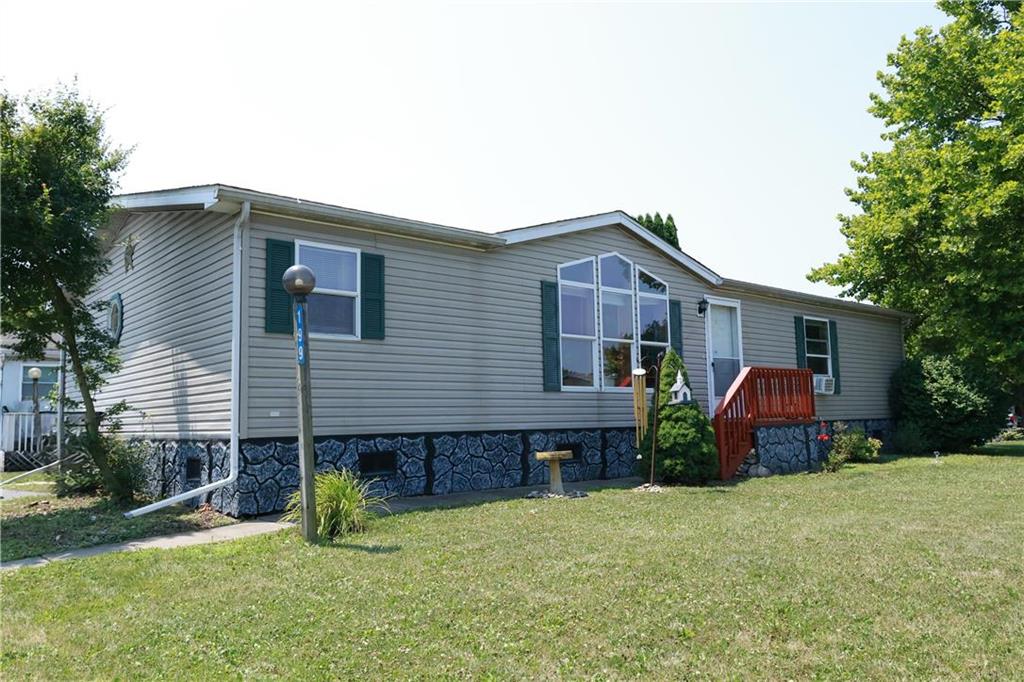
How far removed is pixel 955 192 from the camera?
56.7ft

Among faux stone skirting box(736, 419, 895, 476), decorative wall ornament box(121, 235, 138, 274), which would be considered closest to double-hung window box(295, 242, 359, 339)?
decorative wall ornament box(121, 235, 138, 274)

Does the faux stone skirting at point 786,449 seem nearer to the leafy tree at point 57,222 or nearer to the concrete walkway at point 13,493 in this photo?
the leafy tree at point 57,222

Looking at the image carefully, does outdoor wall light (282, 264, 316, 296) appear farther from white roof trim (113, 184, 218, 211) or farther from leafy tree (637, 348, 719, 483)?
leafy tree (637, 348, 719, 483)

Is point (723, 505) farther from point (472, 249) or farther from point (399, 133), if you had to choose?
point (399, 133)

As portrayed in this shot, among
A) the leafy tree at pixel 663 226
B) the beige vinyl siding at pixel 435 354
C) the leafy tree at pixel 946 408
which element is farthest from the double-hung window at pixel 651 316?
the leafy tree at pixel 663 226

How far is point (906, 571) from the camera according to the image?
5180mm

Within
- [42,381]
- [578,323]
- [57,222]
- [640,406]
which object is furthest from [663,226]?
[57,222]

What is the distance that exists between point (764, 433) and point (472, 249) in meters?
5.93

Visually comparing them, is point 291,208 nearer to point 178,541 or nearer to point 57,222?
point 57,222

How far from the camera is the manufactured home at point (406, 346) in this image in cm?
856

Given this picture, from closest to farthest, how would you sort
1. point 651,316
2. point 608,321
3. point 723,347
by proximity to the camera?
point 608,321 → point 651,316 → point 723,347

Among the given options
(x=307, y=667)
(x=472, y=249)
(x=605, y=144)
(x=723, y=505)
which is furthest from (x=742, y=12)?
(x=307, y=667)

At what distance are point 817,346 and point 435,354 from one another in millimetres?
9952

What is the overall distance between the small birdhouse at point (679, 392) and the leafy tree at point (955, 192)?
9.90 metres
